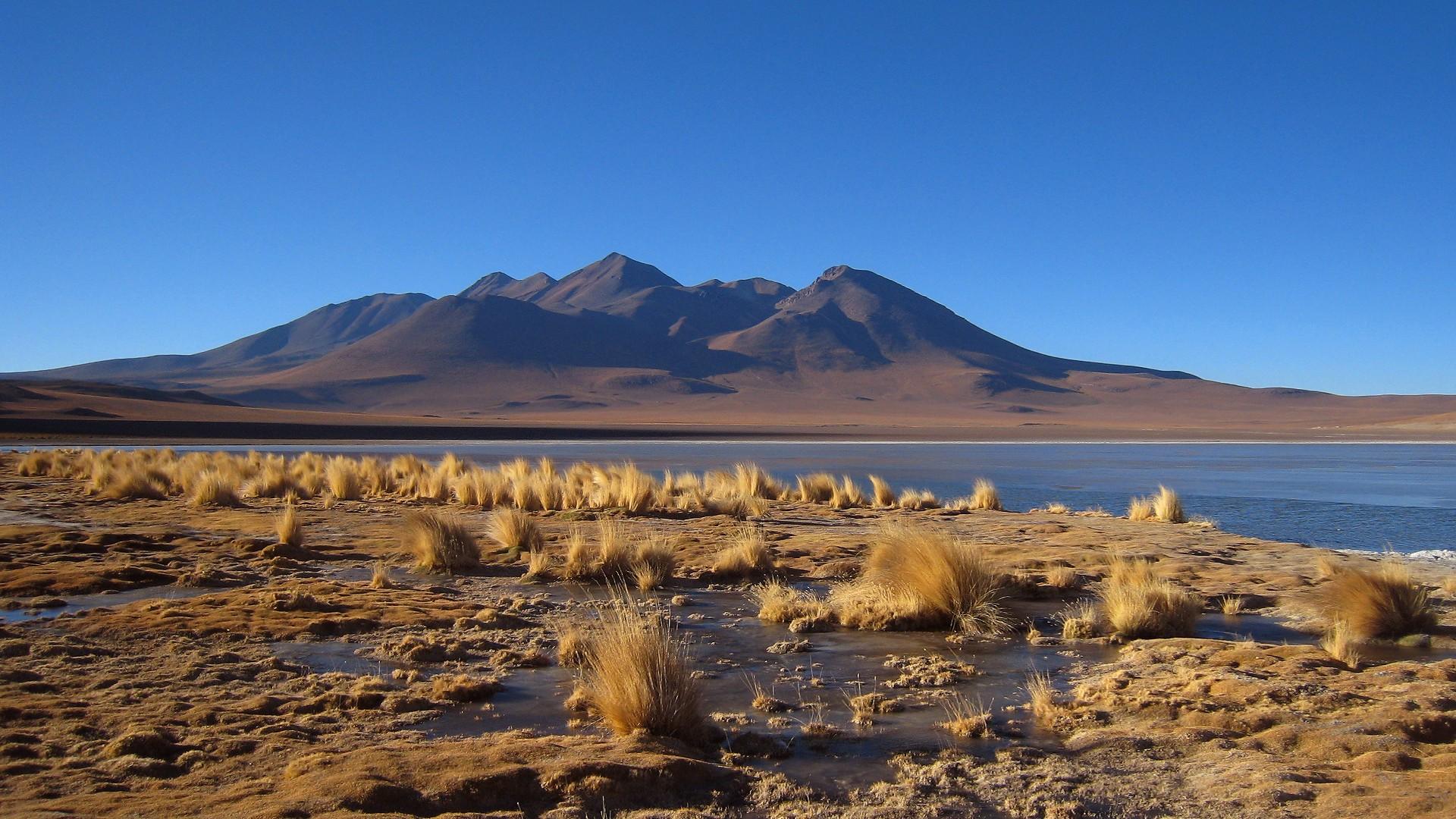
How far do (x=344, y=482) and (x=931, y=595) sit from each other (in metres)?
16.3

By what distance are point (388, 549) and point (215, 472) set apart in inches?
384

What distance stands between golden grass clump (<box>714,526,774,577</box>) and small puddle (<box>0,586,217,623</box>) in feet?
19.1

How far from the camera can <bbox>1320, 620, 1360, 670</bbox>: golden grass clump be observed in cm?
764

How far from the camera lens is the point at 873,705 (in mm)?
6824

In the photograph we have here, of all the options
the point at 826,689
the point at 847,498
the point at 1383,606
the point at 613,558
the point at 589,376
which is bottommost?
the point at 826,689

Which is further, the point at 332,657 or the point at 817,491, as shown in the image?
the point at 817,491

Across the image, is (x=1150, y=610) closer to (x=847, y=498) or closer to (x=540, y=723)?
(x=540, y=723)

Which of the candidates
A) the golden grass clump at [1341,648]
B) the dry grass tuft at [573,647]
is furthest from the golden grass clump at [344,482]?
the golden grass clump at [1341,648]

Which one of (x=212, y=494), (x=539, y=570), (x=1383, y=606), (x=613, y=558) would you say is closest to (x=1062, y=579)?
(x=1383, y=606)

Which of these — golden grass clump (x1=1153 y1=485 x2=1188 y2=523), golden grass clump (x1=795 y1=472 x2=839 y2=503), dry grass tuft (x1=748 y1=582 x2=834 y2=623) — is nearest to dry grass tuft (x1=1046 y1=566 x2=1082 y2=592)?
dry grass tuft (x1=748 y1=582 x2=834 y2=623)

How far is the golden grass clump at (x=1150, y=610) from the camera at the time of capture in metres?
8.91

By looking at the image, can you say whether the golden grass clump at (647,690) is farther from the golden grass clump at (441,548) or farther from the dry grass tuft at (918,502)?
the dry grass tuft at (918,502)

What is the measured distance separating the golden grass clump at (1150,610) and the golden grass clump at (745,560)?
15.1 feet

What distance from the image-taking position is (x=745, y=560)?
1284cm
